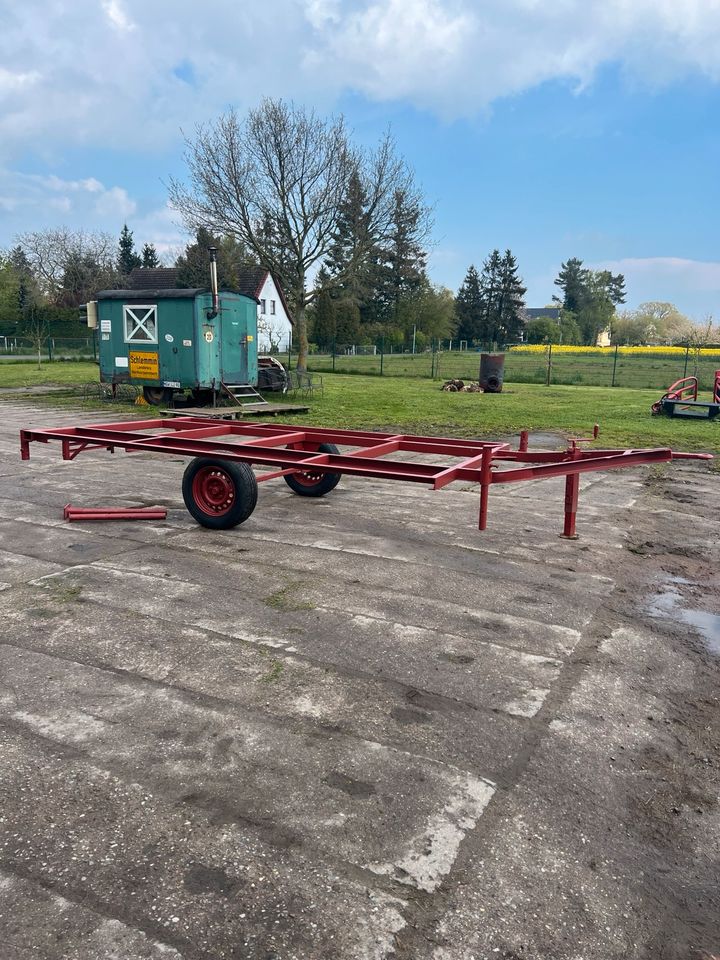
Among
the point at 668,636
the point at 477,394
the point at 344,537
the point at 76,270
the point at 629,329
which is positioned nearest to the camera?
the point at 668,636

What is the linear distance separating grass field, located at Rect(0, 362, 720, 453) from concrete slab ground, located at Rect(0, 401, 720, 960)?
25.8 ft

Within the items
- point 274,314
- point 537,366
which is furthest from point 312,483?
point 274,314

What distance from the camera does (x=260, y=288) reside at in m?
57.5

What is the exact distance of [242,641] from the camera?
4246mm

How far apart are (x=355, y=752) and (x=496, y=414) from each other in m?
14.7

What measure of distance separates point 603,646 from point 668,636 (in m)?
0.52

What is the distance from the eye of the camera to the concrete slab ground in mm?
2275

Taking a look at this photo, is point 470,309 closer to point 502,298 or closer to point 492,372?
point 502,298

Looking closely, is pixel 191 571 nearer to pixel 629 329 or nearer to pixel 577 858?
pixel 577 858

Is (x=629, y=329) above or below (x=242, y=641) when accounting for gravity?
above

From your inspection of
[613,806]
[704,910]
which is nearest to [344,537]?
[613,806]

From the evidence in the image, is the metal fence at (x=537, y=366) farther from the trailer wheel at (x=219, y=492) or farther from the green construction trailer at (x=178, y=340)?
the trailer wheel at (x=219, y=492)

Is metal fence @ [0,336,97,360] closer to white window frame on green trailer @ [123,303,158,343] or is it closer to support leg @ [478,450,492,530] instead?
white window frame on green trailer @ [123,303,158,343]

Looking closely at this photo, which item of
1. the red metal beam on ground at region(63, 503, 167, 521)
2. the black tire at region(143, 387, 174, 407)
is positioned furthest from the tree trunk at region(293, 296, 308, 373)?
the red metal beam on ground at region(63, 503, 167, 521)
